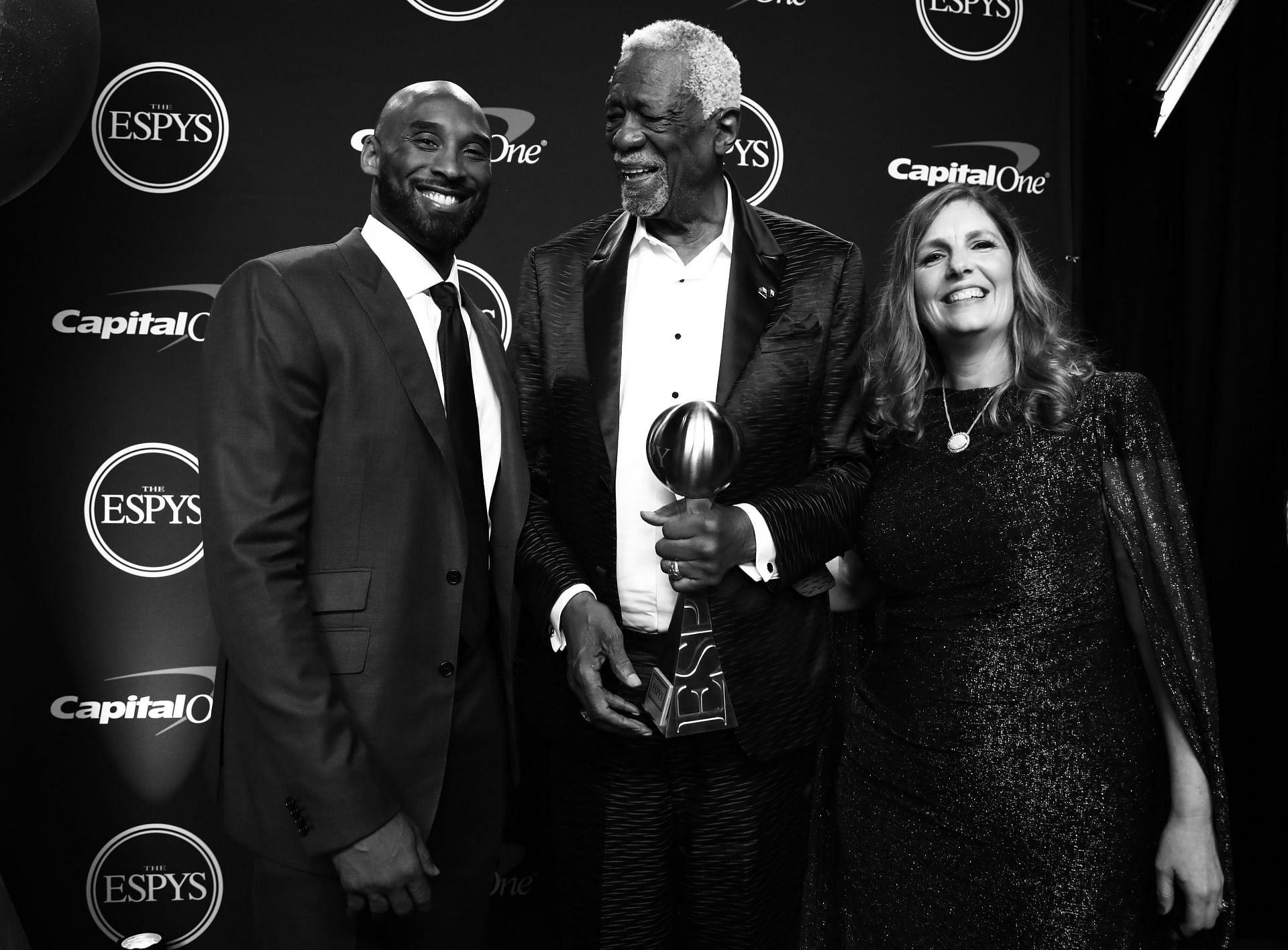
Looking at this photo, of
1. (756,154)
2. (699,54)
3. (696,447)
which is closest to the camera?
(696,447)

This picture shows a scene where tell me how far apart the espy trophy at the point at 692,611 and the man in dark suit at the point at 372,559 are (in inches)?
12.9

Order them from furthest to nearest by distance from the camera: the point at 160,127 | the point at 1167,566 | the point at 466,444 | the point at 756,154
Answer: the point at 756,154 < the point at 160,127 < the point at 466,444 < the point at 1167,566

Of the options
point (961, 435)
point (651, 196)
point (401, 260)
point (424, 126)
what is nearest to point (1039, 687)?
point (961, 435)

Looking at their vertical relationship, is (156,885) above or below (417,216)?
below


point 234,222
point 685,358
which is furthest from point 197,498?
point 685,358

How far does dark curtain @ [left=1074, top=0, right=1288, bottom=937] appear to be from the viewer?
2936 mm

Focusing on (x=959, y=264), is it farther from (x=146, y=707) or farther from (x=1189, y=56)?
(x=146, y=707)

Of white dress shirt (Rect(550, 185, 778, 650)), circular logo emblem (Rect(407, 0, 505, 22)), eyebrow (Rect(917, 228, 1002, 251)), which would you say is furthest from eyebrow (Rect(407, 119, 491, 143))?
circular logo emblem (Rect(407, 0, 505, 22))

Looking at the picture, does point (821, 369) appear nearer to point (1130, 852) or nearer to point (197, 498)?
point (1130, 852)

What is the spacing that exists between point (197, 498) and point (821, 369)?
6.19 feet

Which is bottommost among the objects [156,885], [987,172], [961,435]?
[156,885]

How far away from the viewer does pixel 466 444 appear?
1687 millimetres

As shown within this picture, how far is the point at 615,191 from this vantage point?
9.25ft

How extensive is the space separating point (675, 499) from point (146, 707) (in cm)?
183
